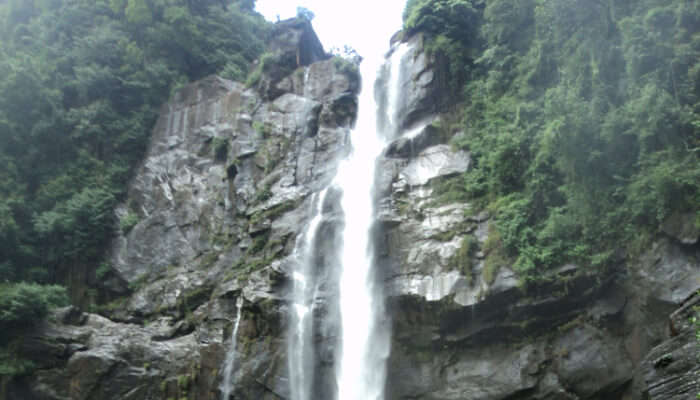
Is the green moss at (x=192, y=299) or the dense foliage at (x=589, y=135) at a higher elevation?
the dense foliage at (x=589, y=135)

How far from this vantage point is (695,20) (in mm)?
12406

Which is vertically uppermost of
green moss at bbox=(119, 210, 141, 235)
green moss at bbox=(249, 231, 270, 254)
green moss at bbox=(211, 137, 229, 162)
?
green moss at bbox=(211, 137, 229, 162)

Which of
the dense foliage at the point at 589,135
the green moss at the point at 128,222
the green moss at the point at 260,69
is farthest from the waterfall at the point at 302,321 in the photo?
the green moss at the point at 260,69

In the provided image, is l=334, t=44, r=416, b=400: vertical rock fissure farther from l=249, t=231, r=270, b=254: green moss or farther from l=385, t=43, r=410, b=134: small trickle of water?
l=249, t=231, r=270, b=254: green moss

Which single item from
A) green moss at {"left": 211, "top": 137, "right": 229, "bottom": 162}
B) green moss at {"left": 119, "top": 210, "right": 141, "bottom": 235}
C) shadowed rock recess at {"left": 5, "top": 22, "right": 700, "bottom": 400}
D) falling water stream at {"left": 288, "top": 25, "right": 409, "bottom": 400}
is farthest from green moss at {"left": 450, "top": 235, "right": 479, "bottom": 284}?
green moss at {"left": 119, "top": 210, "right": 141, "bottom": 235}

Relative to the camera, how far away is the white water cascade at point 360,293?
14328 millimetres

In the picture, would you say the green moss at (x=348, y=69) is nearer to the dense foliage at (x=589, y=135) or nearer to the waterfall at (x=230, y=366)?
the dense foliage at (x=589, y=135)

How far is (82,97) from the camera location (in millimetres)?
24188

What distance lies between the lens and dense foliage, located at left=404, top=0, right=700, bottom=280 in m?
12.1

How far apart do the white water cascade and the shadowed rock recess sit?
1.32 ft

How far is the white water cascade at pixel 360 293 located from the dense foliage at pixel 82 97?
10.2 m

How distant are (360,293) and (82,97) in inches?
668

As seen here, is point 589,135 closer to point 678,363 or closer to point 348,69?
point 678,363

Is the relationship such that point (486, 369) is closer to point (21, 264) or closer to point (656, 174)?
point (656, 174)
